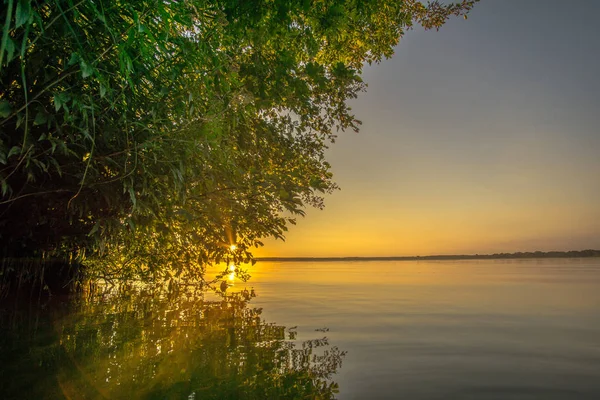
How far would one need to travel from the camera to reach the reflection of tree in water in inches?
154

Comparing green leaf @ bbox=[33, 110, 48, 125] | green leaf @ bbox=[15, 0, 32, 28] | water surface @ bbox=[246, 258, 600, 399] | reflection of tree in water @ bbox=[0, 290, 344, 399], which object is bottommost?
water surface @ bbox=[246, 258, 600, 399]

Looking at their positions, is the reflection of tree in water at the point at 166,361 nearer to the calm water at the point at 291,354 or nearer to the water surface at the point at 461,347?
the calm water at the point at 291,354

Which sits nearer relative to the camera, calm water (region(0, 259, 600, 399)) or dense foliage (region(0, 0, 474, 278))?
dense foliage (region(0, 0, 474, 278))

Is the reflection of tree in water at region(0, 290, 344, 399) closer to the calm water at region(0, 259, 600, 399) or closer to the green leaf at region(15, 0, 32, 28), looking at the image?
the calm water at region(0, 259, 600, 399)

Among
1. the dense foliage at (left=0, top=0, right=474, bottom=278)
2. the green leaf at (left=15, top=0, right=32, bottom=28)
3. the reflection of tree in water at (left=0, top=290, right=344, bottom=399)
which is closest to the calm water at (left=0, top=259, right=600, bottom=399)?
the reflection of tree in water at (left=0, top=290, right=344, bottom=399)

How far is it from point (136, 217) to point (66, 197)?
1097 mm

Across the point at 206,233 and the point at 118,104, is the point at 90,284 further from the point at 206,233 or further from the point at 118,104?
the point at 118,104

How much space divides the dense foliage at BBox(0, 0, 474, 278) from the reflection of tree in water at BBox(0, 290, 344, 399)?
1.62m

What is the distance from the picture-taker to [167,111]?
4887mm

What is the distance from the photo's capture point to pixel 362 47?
30.9 ft

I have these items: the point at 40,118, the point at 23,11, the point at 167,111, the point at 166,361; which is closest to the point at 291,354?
the point at 166,361

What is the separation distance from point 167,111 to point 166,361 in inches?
126

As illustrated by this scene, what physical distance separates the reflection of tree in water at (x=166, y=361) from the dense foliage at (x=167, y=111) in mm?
1619

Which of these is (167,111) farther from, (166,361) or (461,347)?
(461,347)
